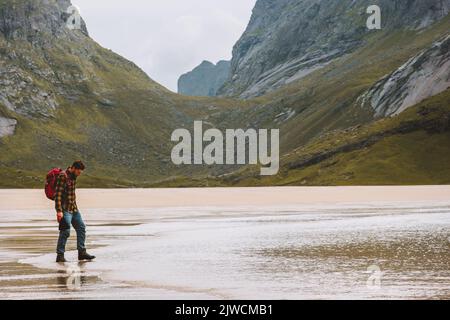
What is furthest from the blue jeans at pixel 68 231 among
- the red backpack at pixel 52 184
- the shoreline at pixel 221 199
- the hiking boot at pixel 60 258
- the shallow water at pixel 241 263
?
the shoreline at pixel 221 199

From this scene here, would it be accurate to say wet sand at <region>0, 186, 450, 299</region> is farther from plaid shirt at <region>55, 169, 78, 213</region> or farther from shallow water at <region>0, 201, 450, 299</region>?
plaid shirt at <region>55, 169, 78, 213</region>

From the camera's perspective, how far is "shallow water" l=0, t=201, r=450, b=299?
17109 mm

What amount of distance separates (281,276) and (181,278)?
2651mm

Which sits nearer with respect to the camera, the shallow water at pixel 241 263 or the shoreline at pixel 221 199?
the shallow water at pixel 241 263

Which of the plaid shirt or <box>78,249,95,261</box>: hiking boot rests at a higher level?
the plaid shirt

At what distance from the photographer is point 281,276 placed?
19.6m

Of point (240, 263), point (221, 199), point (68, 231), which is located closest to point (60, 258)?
point (68, 231)

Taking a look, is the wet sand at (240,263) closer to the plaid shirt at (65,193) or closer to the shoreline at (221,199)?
the plaid shirt at (65,193)

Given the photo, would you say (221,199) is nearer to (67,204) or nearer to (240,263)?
(67,204)

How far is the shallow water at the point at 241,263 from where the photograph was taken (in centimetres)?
1711

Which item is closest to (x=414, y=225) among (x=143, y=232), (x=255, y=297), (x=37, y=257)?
(x=143, y=232)

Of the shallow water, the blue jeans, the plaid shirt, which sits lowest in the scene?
the shallow water

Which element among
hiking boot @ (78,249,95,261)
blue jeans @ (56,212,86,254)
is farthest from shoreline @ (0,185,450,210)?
hiking boot @ (78,249,95,261)
